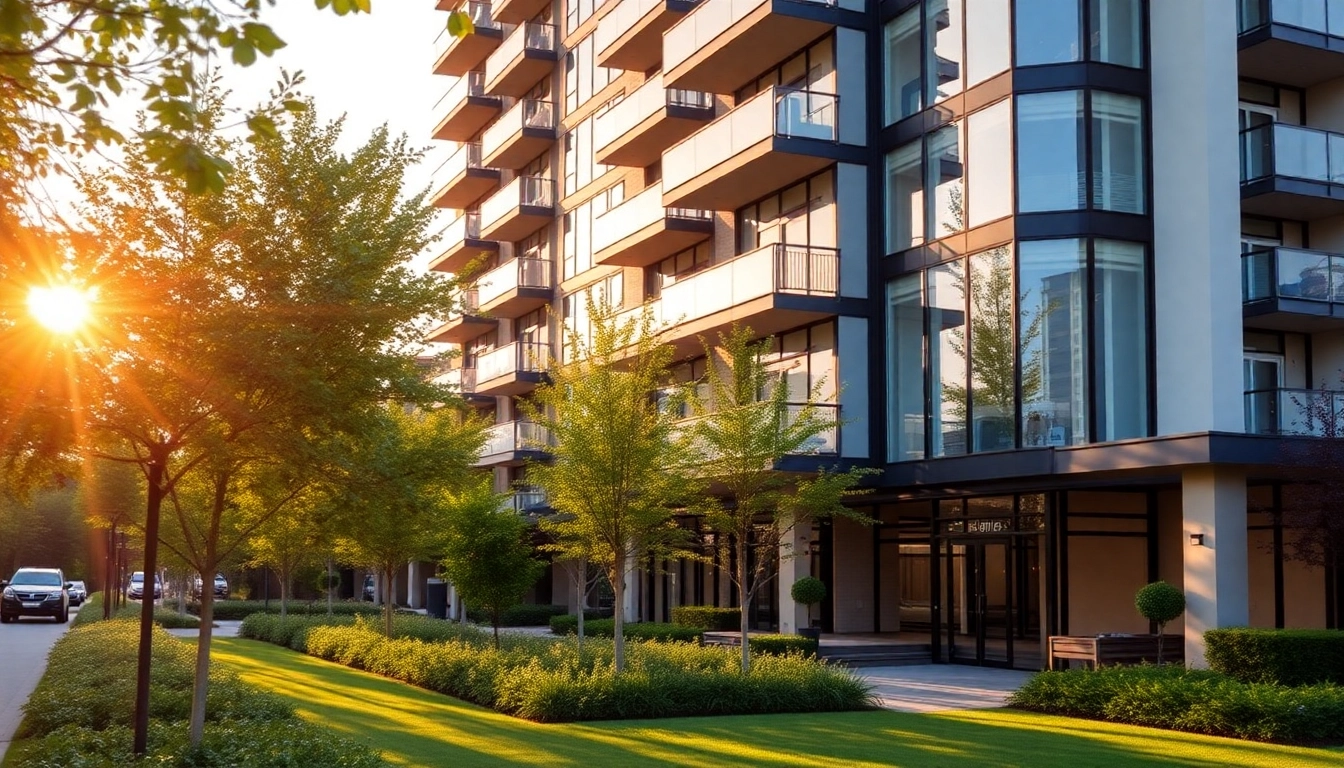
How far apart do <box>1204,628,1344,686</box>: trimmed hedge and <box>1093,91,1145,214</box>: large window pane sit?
8400 millimetres

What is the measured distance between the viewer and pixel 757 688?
64.3ft

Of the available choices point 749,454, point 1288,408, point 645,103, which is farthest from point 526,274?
point 1288,408

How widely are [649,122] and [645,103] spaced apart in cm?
72

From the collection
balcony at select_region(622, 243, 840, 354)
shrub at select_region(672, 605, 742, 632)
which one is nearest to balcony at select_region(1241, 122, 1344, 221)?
balcony at select_region(622, 243, 840, 354)

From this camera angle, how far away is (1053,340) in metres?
24.3

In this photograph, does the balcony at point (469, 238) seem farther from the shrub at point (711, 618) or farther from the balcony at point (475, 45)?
the shrub at point (711, 618)

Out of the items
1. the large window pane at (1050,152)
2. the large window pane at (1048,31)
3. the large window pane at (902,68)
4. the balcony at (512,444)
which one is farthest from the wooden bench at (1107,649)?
the balcony at (512,444)

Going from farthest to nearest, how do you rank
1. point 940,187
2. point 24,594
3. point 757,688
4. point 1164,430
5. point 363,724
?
1. point 24,594
2. point 940,187
3. point 1164,430
4. point 757,688
5. point 363,724

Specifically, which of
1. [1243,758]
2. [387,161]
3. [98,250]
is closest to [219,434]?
[98,250]

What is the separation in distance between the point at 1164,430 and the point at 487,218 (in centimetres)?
3070

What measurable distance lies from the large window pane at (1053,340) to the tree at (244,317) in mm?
13850

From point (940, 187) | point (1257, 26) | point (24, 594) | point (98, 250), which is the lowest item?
point (24, 594)

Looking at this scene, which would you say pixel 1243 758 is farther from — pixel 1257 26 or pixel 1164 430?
pixel 1257 26

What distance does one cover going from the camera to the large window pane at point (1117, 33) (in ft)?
81.5
